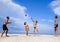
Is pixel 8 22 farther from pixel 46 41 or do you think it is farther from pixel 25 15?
pixel 46 41

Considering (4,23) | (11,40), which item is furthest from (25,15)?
(11,40)

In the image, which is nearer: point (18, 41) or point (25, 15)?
point (18, 41)

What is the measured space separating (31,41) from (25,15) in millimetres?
1741

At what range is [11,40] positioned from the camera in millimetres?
6594

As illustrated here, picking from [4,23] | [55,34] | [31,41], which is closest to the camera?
[31,41]

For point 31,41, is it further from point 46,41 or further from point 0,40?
point 0,40

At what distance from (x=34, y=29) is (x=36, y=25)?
18 centimetres

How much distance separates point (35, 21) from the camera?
8203 mm

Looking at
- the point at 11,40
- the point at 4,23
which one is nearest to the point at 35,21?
the point at 4,23

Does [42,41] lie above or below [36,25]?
below

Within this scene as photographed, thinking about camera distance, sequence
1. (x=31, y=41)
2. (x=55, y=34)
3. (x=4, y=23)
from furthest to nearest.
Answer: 1. (x=55, y=34)
2. (x=4, y=23)
3. (x=31, y=41)

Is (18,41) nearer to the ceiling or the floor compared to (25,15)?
nearer to the floor

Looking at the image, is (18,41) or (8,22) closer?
(18,41)

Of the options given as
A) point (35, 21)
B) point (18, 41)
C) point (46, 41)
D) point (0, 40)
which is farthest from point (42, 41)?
point (35, 21)
